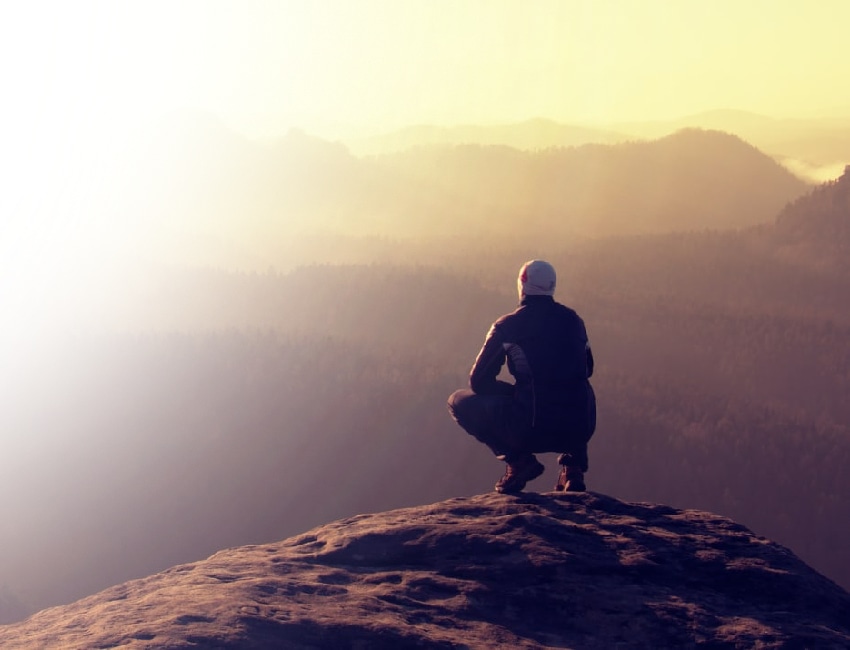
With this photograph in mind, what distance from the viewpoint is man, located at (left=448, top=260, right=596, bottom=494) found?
301 inches

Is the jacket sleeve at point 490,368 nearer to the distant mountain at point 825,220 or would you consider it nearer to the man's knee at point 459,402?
the man's knee at point 459,402

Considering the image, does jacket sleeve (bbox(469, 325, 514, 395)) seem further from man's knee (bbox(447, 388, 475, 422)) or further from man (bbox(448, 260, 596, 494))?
man's knee (bbox(447, 388, 475, 422))

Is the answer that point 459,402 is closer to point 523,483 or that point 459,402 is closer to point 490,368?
point 490,368

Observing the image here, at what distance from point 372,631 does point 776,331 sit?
24661 millimetres

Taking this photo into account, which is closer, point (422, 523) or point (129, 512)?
point (422, 523)

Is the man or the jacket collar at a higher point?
the jacket collar

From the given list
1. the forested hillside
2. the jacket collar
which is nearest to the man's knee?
the jacket collar

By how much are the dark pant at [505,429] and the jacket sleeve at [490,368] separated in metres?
0.07

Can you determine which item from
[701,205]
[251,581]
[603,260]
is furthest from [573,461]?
[701,205]

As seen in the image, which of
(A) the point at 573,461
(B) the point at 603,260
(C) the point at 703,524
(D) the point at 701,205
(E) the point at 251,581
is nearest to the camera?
(E) the point at 251,581

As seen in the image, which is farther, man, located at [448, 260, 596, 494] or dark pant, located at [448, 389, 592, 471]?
dark pant, located at [448, 389, 592, 471]

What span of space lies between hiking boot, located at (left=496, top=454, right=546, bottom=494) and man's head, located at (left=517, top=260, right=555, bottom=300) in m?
1.37

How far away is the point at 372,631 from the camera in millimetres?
5344

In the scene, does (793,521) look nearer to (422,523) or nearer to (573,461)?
(573,461)
